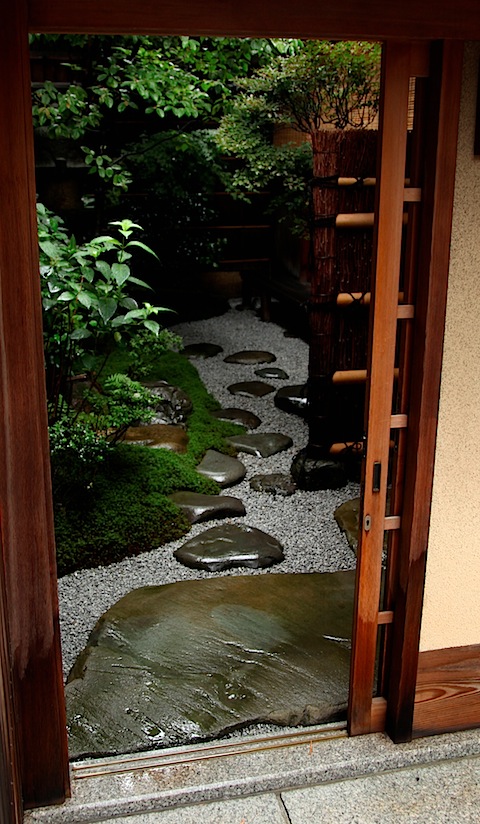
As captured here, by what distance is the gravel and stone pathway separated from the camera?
4.50 meters

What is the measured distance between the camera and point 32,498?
256 centimetres

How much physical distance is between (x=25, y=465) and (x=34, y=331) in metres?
0.43

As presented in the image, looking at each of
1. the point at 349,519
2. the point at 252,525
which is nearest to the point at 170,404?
the point at 252,525

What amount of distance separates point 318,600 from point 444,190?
2466 millimetres

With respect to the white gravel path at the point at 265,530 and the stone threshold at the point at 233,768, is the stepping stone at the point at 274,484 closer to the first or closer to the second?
the white gravel path at the point at 265,530

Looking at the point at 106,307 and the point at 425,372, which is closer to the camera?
the point at 425,372

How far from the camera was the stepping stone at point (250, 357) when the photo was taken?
9.26 metres

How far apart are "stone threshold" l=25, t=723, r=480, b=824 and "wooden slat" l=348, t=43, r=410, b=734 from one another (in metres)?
0.14

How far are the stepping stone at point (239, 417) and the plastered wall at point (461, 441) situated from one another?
420 centimetres

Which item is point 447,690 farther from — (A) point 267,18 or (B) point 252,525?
(A) point 267,18

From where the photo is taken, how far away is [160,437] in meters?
6.42

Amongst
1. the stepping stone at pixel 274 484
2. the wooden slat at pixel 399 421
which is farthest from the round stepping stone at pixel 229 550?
the wooden slat at pixel 399 421

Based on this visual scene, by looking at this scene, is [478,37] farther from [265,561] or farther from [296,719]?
[265,561]

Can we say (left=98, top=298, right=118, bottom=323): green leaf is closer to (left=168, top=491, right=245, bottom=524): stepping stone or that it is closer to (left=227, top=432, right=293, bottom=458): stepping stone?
(left=168, top=491, right=245, bottom=524): stepping stone
